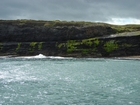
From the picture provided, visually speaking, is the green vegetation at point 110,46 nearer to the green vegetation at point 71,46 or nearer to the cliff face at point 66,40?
the cliff face at point 66,40

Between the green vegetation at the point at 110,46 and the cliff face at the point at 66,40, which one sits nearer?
the green vegetation at the point at 110,46

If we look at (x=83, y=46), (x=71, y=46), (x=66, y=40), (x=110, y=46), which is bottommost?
(x=71, y=46)

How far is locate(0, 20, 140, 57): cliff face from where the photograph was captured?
5448 inches

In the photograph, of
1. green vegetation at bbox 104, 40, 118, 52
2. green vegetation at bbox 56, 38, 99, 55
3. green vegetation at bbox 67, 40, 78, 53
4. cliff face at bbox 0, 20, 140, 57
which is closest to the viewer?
green vegetation at bbox 104, 40, 118, 52

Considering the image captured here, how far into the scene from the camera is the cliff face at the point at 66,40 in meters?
138

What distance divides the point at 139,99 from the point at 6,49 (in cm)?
12781

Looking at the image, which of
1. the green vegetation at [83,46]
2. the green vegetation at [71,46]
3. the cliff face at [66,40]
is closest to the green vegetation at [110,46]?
the cliff face at [66,40]

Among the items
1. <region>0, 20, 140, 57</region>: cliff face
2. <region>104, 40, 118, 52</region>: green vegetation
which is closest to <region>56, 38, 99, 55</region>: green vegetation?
<region>0, 20, 140, 57</region>: cliff face

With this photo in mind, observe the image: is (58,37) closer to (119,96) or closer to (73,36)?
(73,36)

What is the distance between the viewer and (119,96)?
114 feet

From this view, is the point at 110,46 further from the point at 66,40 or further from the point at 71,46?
the point at 66,40

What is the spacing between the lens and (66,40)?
15462 centimetres

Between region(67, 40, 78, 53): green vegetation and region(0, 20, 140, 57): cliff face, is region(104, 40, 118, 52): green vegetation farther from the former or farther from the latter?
region(67, 40, 78, 53): green vegetation

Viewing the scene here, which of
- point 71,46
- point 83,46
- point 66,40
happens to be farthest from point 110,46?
point 66,40
